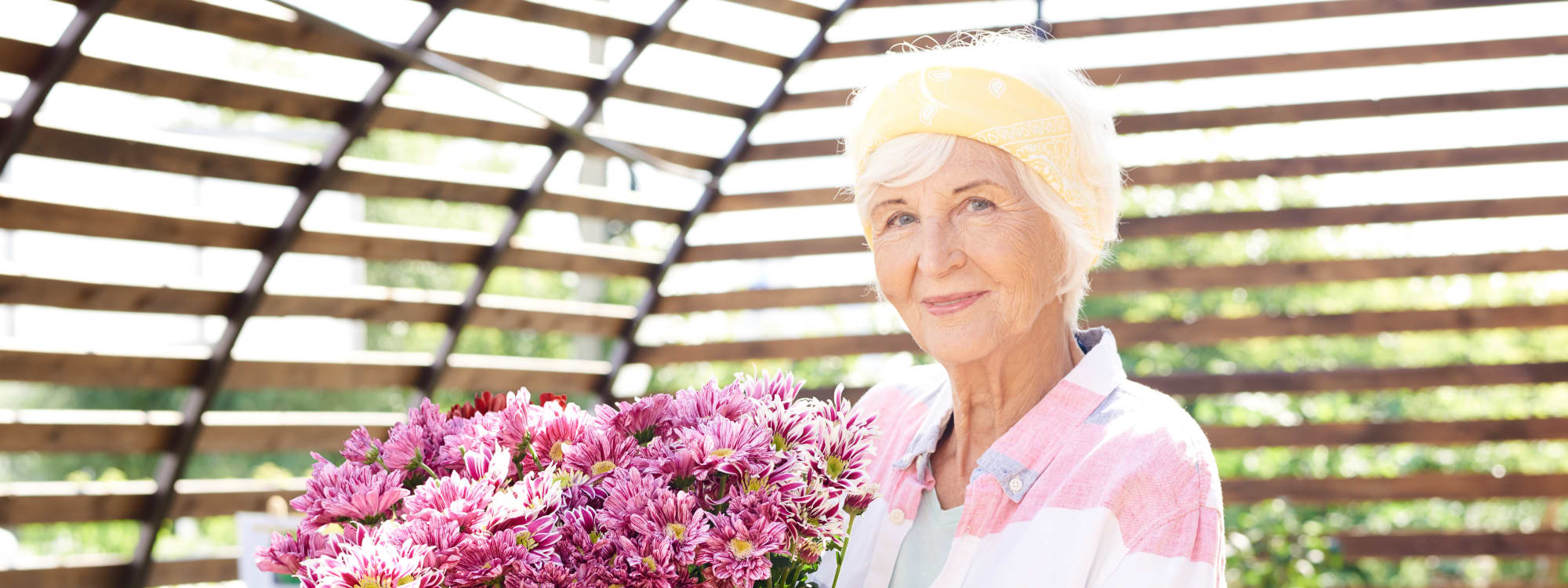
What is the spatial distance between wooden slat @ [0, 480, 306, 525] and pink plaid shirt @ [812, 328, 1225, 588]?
3.87 metres

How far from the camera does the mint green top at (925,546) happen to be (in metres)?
1.51

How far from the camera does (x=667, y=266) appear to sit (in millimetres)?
6914

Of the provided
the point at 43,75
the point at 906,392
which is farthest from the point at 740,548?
the point at 43,75

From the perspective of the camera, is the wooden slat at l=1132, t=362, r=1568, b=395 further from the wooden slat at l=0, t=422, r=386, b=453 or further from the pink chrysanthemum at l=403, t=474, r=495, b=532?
the pink chrysanthemum at l=403, t=474, r=495, b=532

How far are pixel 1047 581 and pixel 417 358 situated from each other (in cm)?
516

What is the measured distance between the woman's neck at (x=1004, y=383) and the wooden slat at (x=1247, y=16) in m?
3.95

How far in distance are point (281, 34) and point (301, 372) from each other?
1.66m

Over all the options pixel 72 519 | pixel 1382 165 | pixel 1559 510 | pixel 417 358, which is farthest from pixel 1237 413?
pixel 72 519

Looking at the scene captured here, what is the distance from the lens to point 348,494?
1162mm

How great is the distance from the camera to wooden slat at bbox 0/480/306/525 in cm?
458

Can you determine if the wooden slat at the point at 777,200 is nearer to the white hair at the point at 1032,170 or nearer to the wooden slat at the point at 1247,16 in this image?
the wooden slat at the point at 1247,16

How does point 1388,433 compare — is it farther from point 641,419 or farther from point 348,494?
point 348,494

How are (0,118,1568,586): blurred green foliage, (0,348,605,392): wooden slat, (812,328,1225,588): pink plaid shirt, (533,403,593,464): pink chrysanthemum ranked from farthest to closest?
(0,118,1568,586): blurred green foliage → (0,348,605,392): wooden slat → (812,328,1225,588): pink plaid shirt → (533,403,593,464): pink chrysanthemum

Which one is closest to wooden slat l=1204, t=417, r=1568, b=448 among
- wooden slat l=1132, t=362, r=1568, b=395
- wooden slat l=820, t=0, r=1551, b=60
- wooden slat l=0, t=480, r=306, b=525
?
wooden slat l=1132, t=362, r=1568, b=395
